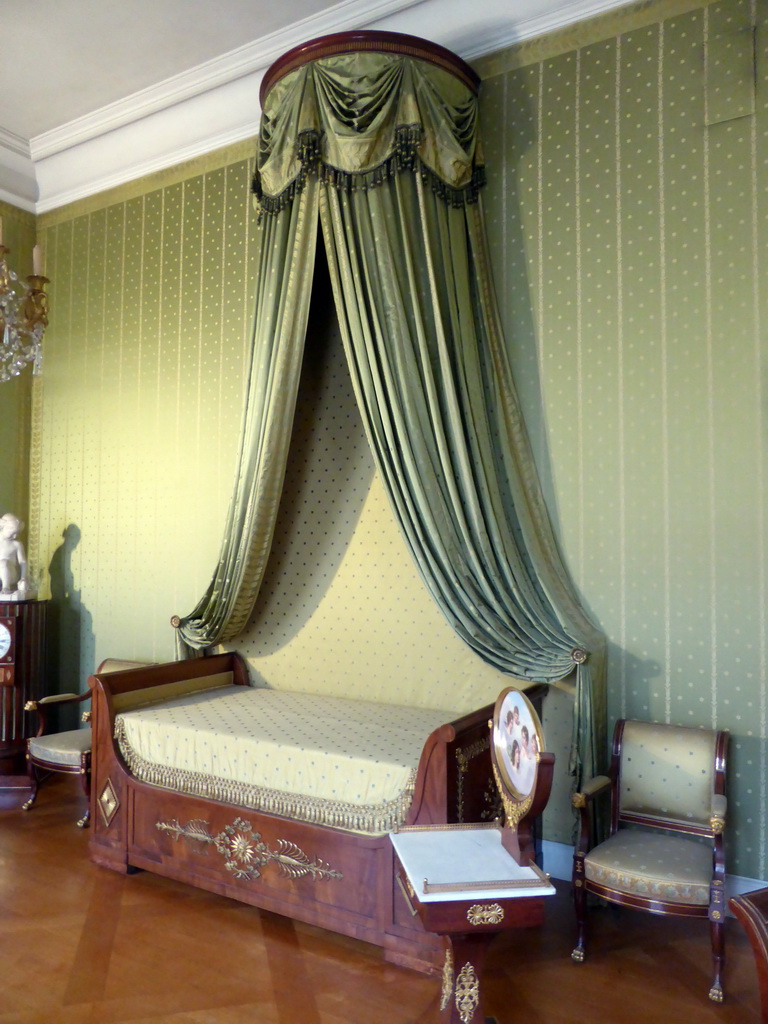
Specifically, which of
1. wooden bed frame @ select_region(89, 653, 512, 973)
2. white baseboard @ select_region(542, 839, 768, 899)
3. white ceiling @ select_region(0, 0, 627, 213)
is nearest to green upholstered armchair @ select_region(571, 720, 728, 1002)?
white baseboard @ select_region(542, 839, 768, 899)

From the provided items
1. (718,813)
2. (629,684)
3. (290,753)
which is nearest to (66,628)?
(290,753)

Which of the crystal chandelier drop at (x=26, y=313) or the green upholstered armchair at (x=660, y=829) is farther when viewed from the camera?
the crystal chandelier drop at (x=26, y=313)

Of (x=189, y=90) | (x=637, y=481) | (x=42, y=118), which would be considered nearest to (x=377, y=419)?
(x=637, y=481)

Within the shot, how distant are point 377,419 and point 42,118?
3390 mm

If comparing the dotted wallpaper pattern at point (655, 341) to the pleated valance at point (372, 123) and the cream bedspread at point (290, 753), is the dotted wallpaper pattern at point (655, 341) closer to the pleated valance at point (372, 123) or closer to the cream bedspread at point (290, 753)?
the pleated valance at point (372, 123)

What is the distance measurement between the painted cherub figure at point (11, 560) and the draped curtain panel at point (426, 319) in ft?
8.01

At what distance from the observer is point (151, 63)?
4363 millimetres

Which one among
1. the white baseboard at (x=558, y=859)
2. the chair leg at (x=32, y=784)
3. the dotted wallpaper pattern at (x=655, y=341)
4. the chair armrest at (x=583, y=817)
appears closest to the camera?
the chair armrest at (x=583, y=817)

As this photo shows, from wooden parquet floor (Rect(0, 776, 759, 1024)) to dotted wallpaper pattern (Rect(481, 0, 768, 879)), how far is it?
61 cm

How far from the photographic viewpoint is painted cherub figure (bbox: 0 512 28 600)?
4766 millimetres

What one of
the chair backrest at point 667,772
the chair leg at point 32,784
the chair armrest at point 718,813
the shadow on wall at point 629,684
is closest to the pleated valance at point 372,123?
the shadow on wall at point 629,684

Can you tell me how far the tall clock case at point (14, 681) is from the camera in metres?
4.65

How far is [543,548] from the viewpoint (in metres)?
3.42

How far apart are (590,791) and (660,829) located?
17.2 inches
